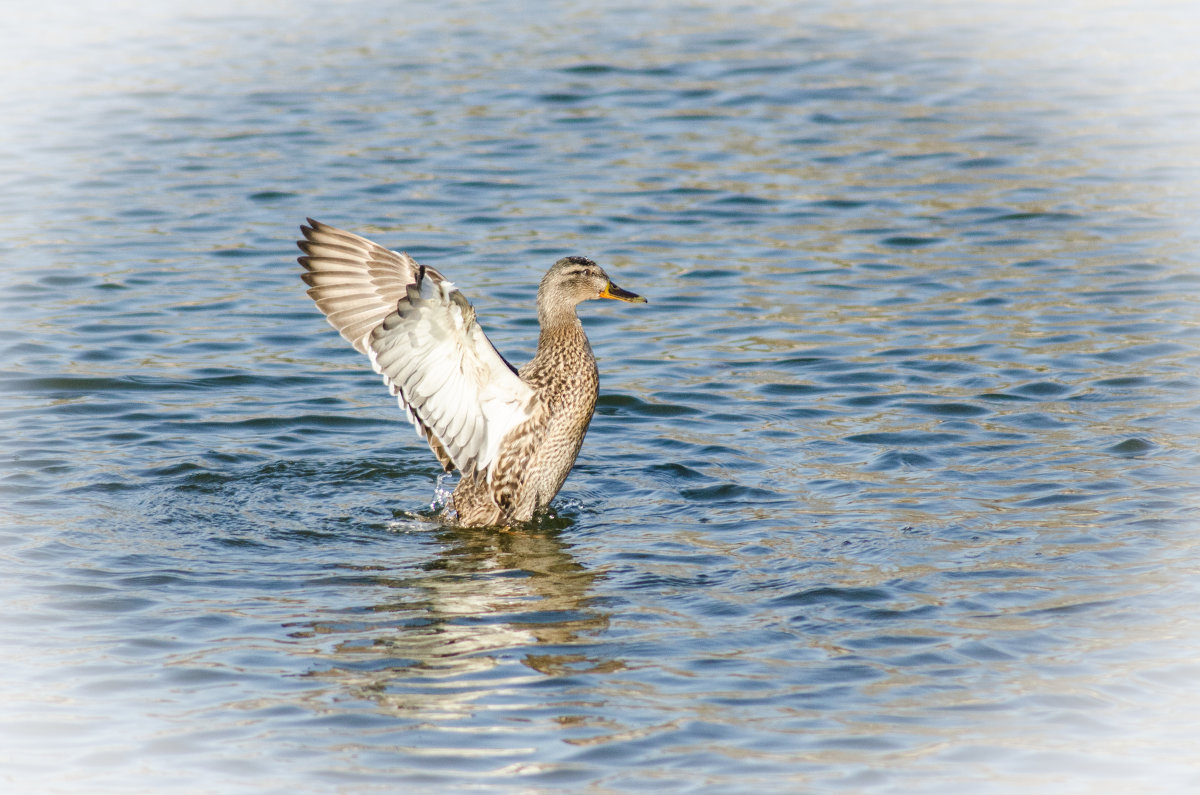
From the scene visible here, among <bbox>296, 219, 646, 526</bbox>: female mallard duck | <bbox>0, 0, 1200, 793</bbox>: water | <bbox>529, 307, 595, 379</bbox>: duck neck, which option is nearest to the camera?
<bbox>0, 0, 1200, 793</bbox>: water

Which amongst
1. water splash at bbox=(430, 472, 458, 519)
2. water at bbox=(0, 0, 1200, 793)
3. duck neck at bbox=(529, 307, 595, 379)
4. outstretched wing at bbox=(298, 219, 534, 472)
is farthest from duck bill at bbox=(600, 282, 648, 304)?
water splash at bbox=(430, 472, 458, 519)

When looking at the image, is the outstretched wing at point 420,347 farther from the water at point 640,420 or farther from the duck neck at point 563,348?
the water at point 640,420

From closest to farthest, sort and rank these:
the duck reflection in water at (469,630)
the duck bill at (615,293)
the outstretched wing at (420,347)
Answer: the duck reflection in water at (469,630) → the outstretched wing at (420,347) → the duck bill at (615,293)

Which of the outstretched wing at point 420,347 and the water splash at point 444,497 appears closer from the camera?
the outstretched wing at point 420,347

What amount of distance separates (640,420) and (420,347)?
2435mm

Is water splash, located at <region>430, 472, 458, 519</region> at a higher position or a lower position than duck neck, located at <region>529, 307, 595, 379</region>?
lower

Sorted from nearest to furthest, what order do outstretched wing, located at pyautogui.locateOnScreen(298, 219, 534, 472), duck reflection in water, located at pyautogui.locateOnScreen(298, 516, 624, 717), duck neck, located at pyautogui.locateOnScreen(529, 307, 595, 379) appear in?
duck reflection in water, located at pyautogui.locateOnScreen(298, 516, 624, 717) < outstretched wing, located at pyautogui.locateOnScreen(298, 219, 534, 472) < duck neck, located at pyautogui.locateOnScreen(529, 307, 595, 379)

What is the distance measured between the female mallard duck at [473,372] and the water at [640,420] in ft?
1.04

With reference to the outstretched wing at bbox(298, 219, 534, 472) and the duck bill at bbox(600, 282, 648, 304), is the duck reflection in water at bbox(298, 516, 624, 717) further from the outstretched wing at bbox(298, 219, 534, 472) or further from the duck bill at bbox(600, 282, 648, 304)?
the duck bill at bbox(600, 282, 648, 304)

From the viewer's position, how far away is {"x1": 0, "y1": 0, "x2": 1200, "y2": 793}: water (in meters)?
5.54

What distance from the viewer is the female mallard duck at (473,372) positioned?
720 centimetres

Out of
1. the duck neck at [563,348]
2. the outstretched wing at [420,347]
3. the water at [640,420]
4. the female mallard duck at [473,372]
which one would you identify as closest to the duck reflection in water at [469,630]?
the water at [640,420]

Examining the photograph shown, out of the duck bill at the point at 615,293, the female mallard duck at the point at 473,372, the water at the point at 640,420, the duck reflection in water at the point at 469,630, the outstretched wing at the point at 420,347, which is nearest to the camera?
the water at the point at 640,420

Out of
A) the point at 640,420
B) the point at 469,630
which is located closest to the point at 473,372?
the point at 469,630
